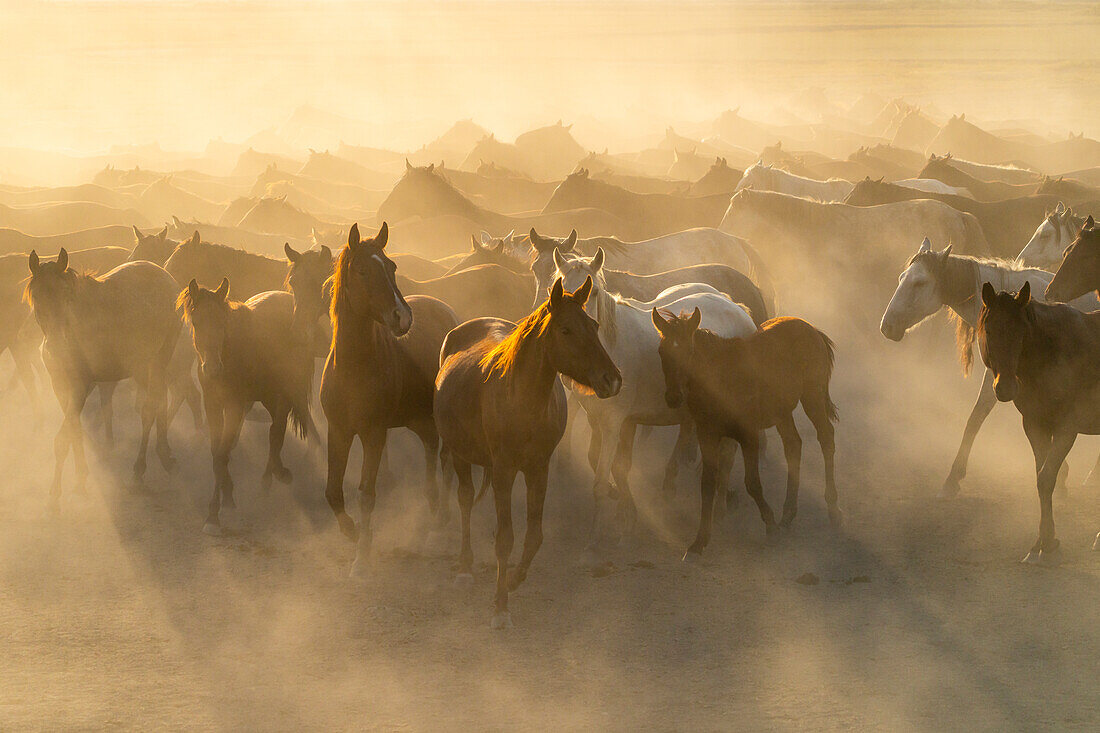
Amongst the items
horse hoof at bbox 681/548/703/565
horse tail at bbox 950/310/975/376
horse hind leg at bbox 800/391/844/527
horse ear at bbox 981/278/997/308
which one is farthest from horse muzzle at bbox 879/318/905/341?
horse hoof at bbox 681/548/703/565

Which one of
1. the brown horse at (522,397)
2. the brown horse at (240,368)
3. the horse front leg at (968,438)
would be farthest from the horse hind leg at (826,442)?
the brown horse at (240,368)

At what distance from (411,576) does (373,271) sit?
7.38 ft

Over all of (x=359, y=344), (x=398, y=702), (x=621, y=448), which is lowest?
(x=398, y=702)

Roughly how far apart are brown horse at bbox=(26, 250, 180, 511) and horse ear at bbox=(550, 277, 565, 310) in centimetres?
538

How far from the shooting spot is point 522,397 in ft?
20.0

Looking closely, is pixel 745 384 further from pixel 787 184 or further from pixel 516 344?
pixel 787 184

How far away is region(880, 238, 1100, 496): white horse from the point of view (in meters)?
9.02

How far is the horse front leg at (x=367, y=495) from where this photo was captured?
7.28m

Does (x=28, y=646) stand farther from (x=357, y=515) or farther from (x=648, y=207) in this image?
(x=648, y=207)

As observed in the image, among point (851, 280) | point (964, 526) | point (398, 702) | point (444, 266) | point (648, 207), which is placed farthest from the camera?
point (648, 207)

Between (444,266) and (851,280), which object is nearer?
(444,266)

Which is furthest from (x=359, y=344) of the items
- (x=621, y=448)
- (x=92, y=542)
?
(x=92, y=542)

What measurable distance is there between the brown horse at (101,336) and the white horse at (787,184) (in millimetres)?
14723

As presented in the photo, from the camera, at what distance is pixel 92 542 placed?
26.6 feet
